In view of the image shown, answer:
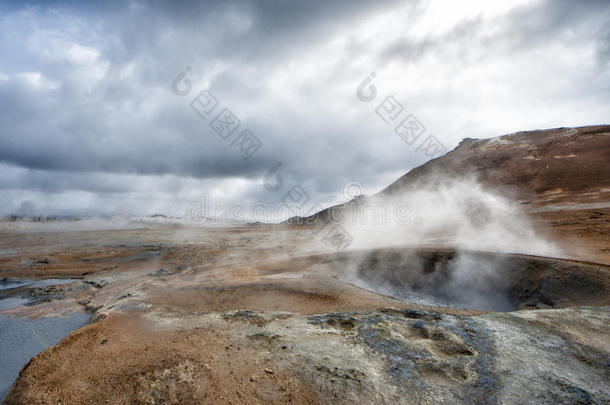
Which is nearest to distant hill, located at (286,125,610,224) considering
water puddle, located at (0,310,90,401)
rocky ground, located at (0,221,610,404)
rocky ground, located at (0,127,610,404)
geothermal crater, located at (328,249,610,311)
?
geothermal crater, located at (328,249,610,311)

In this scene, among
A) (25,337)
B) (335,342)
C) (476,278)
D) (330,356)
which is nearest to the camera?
(330,356)

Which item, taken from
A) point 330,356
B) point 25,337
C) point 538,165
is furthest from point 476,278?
point 538,165

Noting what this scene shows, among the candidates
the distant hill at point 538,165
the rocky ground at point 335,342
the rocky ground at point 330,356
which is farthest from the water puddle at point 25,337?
the distant hill at point 538,165

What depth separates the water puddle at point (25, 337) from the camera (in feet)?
21.3

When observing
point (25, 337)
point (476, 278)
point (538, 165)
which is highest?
point (538, 165)

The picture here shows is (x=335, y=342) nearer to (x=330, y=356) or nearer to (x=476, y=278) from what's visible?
(x=330, y=356)

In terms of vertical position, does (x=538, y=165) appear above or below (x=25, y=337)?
above

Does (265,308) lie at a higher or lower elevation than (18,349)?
higher

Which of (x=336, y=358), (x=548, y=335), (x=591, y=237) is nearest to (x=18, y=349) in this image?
(x=336, y=358)

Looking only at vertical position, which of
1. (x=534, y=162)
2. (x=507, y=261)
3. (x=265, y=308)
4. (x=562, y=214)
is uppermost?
(x=534, y=162)

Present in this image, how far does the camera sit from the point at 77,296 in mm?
11398

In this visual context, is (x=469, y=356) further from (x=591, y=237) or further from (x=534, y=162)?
(x=534, y=162)

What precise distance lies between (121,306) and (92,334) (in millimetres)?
2516

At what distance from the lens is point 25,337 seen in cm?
809
